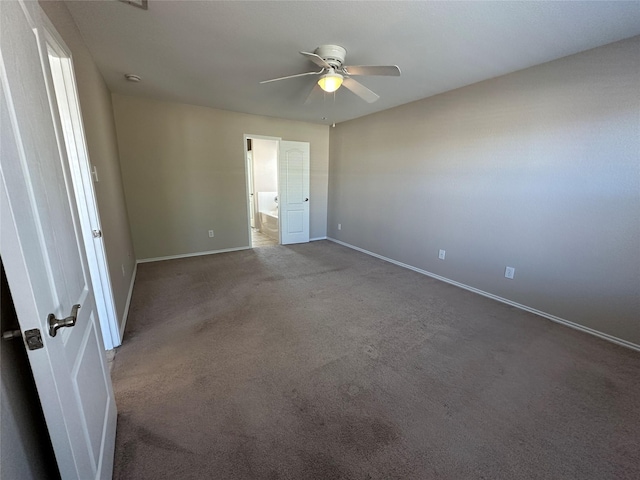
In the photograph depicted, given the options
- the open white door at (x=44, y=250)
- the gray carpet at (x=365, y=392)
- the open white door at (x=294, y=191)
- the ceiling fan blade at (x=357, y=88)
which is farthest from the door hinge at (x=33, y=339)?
the open white door at (x=294, y=191)

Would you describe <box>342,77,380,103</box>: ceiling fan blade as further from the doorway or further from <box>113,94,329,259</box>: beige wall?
the doorway

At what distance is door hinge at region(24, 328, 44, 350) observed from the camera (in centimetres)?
69

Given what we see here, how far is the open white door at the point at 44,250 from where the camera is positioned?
0.67m

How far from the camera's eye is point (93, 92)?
2.37m

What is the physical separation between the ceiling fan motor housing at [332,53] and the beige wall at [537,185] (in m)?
1.83

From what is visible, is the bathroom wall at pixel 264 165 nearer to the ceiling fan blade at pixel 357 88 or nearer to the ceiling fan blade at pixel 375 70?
the ceiling fan blade at pixel 357 88

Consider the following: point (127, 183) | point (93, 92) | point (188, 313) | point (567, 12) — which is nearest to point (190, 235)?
point (127, 183)

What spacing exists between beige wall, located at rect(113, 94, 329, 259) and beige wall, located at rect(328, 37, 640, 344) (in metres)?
2.68

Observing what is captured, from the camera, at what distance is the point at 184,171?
4242mm

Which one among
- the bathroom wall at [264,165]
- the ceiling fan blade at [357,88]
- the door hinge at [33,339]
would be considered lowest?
the door hinge at [33,339]

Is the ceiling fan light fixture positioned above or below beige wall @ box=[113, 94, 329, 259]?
above

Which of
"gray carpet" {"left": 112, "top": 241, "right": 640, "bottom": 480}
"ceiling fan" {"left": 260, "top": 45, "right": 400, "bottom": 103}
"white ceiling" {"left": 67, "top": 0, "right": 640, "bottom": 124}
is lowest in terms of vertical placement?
"gray carpet" {"left": 112, "top": 241, "right": 640, "bottom": 480}

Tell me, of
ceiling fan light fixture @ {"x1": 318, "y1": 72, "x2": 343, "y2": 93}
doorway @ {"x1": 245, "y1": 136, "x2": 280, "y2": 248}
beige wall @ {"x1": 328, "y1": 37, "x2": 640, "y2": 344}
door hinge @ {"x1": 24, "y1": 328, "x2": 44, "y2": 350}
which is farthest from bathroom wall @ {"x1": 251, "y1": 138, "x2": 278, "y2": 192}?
door hinge @ {"x1": 24, "y1": 328, "x2": 44, "y2": 350}

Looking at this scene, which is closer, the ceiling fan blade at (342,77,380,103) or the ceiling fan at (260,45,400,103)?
the ceiling fan at (260,45,400,103)
